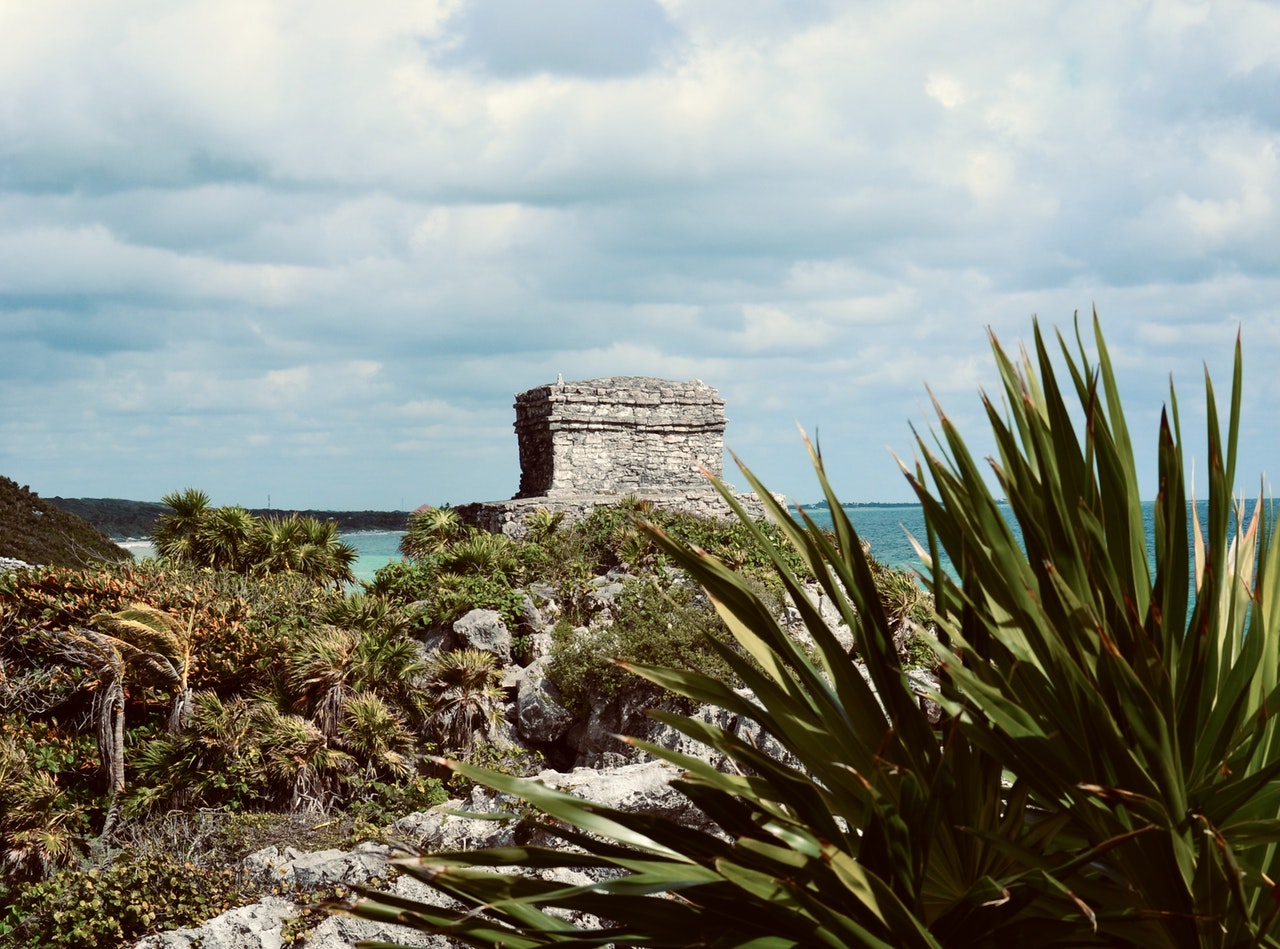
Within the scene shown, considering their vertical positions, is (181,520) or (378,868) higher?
(181,520)

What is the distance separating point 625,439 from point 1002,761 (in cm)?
1713

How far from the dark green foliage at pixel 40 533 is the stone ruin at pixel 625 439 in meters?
13.3

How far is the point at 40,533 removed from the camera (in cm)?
3073

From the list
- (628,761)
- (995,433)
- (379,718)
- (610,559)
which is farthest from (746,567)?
(995,433)

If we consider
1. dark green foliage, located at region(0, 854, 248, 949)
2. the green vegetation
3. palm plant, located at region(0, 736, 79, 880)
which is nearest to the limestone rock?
the green vegetation

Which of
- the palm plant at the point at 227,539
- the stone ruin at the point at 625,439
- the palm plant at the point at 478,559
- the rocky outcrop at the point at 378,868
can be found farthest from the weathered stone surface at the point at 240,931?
the stone ruin at the point at 625,439

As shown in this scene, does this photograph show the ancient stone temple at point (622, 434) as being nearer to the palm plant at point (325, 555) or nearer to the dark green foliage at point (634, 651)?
the palm plant at point (325, 555)

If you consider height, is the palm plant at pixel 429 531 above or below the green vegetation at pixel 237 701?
Answer: above

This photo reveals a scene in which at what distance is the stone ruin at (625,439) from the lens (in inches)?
746

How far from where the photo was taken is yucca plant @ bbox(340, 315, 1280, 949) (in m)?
2.23

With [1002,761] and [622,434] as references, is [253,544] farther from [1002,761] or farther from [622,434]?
[1002,761]

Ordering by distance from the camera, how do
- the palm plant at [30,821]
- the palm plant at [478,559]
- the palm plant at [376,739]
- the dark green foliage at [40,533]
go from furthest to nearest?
the dark green foliage at [40,533]
the palm plant at [478,559]
the palm plant at [376,739]
the palm plant at [30,821]

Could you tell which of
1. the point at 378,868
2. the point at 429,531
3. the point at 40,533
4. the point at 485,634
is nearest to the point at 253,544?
the point at 429,531

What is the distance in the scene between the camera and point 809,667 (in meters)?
2.62
